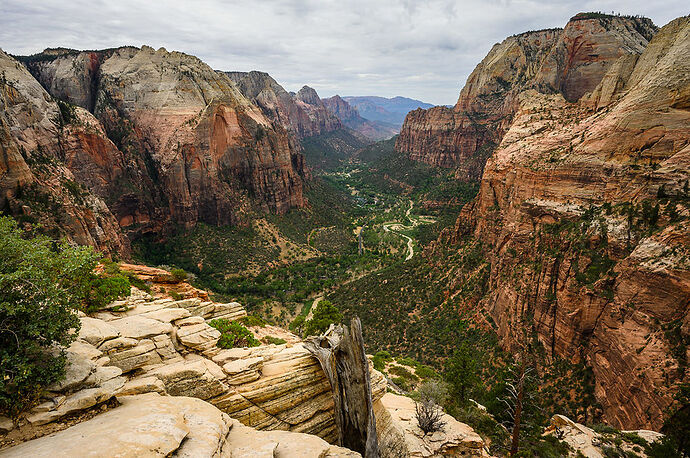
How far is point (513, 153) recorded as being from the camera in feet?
160

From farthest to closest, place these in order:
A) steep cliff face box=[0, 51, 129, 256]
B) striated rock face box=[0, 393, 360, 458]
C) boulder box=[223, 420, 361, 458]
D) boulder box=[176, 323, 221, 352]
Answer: steep cliff face box=[0, 51, 129, 256] → boulder box=[176, 323, 221, 352] → boulder box=[223, 420, 361, 458] → striated rock face box=[0, 393, 360, 458]

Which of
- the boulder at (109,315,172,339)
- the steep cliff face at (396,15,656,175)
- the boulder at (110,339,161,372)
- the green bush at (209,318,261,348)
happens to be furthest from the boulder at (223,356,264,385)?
the steep cliff face at (396,15,656,175)

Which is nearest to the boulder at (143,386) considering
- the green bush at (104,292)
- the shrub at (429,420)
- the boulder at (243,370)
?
the boulder at (243,370)

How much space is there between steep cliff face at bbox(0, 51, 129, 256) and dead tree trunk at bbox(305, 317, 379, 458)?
137ft

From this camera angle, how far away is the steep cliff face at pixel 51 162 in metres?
37.1

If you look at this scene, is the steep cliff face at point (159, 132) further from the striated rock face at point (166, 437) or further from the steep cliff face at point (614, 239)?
the steep cliff face at point (614, 239)

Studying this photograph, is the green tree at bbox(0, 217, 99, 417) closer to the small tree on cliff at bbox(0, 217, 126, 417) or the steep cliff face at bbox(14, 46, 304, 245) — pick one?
the small tree on cliff at bbox(0, 217, 126, 417)

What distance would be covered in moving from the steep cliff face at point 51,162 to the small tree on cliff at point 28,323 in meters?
34.1

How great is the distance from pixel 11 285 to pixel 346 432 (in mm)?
14540

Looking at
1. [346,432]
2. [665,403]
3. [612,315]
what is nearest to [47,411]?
[346,432]

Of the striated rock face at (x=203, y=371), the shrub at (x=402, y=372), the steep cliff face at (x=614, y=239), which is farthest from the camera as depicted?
the shrub at (x=402, y=372)

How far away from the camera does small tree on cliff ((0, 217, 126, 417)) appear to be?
29.1ft

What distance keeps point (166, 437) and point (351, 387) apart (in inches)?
320

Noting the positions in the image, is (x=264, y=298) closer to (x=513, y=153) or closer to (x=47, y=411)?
(x=513, y=153)
